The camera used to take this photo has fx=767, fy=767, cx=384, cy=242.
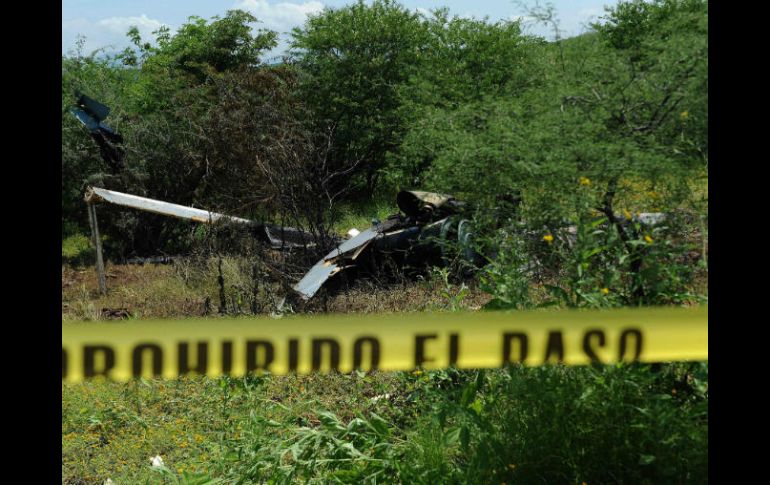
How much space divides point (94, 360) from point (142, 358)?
198 mm

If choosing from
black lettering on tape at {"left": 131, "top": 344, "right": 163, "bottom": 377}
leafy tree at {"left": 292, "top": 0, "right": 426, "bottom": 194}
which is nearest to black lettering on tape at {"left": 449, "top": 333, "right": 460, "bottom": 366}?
black lettering on tape at {"left": 131, "top": 344, "right": 163, "bottom": 377}

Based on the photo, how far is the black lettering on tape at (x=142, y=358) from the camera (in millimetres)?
2928

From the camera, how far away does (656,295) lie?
3.57 m

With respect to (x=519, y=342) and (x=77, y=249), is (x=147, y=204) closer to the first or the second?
(x=77, y=249)

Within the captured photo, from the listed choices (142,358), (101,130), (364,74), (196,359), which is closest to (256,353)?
(196,359)

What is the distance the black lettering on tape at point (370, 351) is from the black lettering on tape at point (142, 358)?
0.74 m

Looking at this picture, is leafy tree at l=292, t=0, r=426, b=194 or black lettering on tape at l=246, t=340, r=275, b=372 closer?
black lettering on tape at l=246, t=340, r=275, b=372

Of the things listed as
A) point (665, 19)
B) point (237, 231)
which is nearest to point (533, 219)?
point (665, 19)

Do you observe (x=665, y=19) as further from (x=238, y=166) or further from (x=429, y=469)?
(x=238, y=166)

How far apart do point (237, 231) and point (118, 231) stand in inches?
163

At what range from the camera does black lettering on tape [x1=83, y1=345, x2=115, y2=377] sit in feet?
9.68

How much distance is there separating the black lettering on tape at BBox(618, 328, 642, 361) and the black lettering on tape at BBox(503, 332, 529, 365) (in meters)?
0.38

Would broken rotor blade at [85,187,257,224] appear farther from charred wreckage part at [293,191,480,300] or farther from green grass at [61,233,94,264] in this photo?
green grass at [61,233,94,264]
